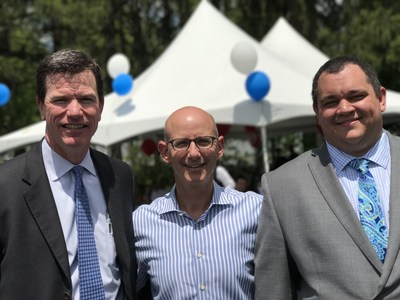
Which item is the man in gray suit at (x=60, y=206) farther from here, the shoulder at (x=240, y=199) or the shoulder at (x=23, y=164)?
the shoulder at (x=240, y=199)

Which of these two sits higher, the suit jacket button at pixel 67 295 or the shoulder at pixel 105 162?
the shoulder at pixel 105 162

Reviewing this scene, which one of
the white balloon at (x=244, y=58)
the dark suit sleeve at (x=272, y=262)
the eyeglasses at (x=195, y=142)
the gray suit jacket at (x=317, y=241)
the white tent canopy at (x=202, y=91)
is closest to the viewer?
the gray suit jacket at (x=317, y=241)

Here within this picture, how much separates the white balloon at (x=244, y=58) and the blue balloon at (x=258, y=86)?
46 centimetres

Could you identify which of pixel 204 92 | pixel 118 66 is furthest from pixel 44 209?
pixel 118 66

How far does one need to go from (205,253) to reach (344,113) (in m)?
0.82

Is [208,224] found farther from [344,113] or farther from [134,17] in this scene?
[134,17]

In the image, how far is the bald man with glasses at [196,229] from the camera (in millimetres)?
2908

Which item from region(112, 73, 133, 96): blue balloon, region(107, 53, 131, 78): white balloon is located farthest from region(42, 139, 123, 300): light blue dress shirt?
region(107, 53, 131, 78): white balloon

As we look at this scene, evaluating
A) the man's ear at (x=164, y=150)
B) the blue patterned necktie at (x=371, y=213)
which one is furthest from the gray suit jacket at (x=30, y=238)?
the blue patterned necktie at (x=371, y=213)

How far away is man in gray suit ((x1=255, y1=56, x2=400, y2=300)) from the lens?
2.65m

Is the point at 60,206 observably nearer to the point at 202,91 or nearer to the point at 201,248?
the point at 201,248

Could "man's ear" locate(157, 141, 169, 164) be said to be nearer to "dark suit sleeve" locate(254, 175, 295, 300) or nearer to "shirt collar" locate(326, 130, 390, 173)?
"dark suit sleeve" locate(254, 175, 295, 300)

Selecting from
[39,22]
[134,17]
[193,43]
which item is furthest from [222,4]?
[193,43]

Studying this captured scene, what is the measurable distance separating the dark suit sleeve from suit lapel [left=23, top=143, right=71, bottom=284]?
791 millimetres
